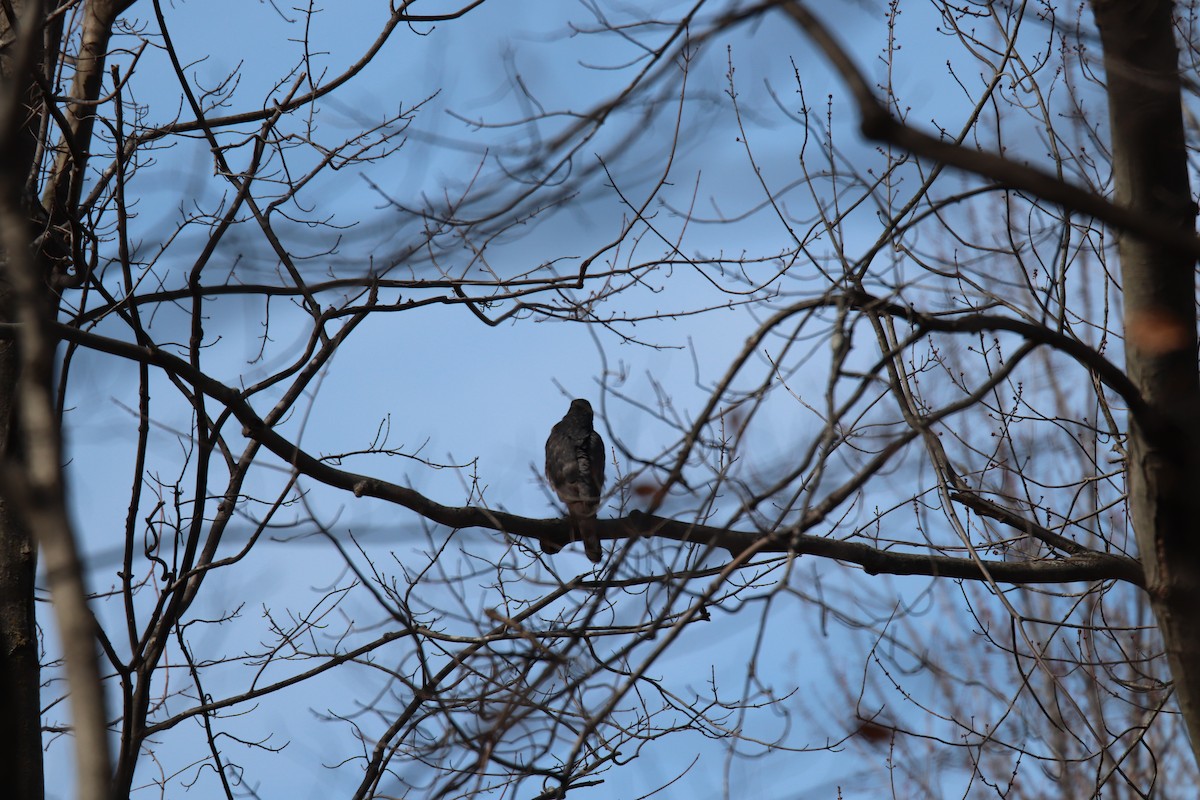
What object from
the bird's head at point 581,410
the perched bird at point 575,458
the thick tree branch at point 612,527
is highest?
the bird's head at point 581,410

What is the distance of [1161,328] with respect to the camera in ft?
8.05

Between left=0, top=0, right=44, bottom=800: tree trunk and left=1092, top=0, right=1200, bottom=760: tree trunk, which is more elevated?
left=0, top=0, right=44, bottom=800: tree trunk

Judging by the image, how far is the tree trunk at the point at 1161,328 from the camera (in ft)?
7.75

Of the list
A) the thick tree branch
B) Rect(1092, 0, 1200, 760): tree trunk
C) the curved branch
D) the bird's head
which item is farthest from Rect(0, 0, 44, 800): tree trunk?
the bird's head

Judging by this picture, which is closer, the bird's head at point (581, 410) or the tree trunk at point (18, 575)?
the tree trunk at point (18, 575)

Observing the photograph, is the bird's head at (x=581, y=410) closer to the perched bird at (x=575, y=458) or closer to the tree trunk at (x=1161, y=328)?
the perched bird at (x=575, y=458)

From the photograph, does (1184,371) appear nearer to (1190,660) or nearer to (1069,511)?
(1190,660)

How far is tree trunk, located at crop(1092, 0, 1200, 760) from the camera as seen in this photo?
2361 mm

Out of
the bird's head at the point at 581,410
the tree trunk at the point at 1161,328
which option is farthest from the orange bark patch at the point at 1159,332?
the bird's head at the point at 581,410

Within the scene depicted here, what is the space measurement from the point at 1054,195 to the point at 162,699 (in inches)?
161

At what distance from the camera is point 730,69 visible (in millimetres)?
4777

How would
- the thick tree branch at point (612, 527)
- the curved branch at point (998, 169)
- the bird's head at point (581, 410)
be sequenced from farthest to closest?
the bird's head at point (581, 410)
the thick tree branch at point (612, 527)
the curved branch at point (998, 169)

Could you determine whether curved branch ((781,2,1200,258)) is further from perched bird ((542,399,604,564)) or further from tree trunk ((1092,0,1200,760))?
perched bird ((542,399,604,564))

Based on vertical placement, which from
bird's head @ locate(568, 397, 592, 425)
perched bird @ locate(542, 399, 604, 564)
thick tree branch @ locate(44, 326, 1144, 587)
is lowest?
thick tree branch @ locate(44, 326, 1144, 587)
